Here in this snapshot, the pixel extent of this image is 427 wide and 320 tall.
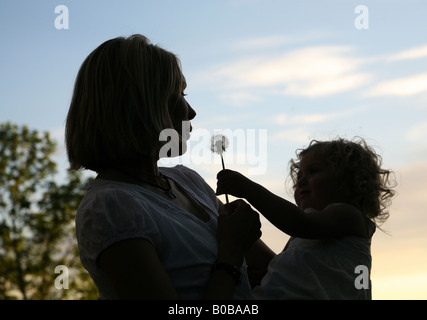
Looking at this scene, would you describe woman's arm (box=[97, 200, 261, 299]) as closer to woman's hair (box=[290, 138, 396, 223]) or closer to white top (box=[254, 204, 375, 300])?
white top (box=[254, 204, 375, 300])

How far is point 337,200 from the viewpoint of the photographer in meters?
3.11

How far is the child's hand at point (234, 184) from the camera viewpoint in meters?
2.63

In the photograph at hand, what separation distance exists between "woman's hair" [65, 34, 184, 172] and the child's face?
106 centimetres

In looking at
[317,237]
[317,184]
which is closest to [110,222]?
[317,237]

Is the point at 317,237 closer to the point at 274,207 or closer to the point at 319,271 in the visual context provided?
the point at 319,271

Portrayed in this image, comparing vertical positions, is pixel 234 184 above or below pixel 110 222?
above

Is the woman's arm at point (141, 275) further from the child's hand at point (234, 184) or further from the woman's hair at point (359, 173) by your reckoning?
the woman's hair at point (359, 173)

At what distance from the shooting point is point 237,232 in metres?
2.34

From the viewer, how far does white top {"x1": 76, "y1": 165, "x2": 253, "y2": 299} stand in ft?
6.78

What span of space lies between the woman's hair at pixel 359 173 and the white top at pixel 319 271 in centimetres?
40

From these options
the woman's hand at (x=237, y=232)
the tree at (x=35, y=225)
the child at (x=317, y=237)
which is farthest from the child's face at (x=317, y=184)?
the tree at (x=35, y=225)

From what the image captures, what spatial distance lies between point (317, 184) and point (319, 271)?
61 cm
